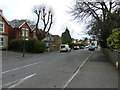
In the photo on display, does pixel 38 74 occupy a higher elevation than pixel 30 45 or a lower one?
lower

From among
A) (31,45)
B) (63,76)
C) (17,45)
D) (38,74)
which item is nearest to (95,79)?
(63,76)

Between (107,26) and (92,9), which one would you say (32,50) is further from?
(107,26)

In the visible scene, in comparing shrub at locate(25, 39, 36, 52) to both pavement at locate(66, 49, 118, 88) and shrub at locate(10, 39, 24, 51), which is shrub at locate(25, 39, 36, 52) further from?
pavement at locate(66, 49, 118, 88)

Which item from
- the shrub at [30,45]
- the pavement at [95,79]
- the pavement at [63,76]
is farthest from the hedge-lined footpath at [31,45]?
the pavement at [95,79]

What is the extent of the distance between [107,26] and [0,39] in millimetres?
24034

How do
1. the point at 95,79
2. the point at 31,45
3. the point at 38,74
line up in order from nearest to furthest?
the point at 95,79 < the point at 38,74 < the point at 31,45

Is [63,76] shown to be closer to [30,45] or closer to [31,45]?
[31,45]

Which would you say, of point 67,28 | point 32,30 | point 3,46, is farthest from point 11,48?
point 67,28

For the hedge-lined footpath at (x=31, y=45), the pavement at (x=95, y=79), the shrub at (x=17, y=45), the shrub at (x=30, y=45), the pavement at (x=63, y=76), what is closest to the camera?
the pavement at (x=95, y=79)

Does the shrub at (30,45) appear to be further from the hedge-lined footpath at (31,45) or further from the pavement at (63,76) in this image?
the pavement at (63,76)

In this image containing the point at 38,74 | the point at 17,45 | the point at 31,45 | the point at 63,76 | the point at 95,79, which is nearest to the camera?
the point at 95,79

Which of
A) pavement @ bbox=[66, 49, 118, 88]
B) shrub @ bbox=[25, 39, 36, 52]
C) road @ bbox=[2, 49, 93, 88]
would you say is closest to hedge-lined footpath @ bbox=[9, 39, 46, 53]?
shrub @ bbox=[25, 39, 36, 52]

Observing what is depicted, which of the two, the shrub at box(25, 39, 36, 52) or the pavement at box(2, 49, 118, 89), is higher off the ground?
the shrub at box(25, 39, 36, 52)

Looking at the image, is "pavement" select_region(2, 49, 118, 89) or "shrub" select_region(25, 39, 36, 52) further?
"shrub" select_region(25, 39, 36, 52)
